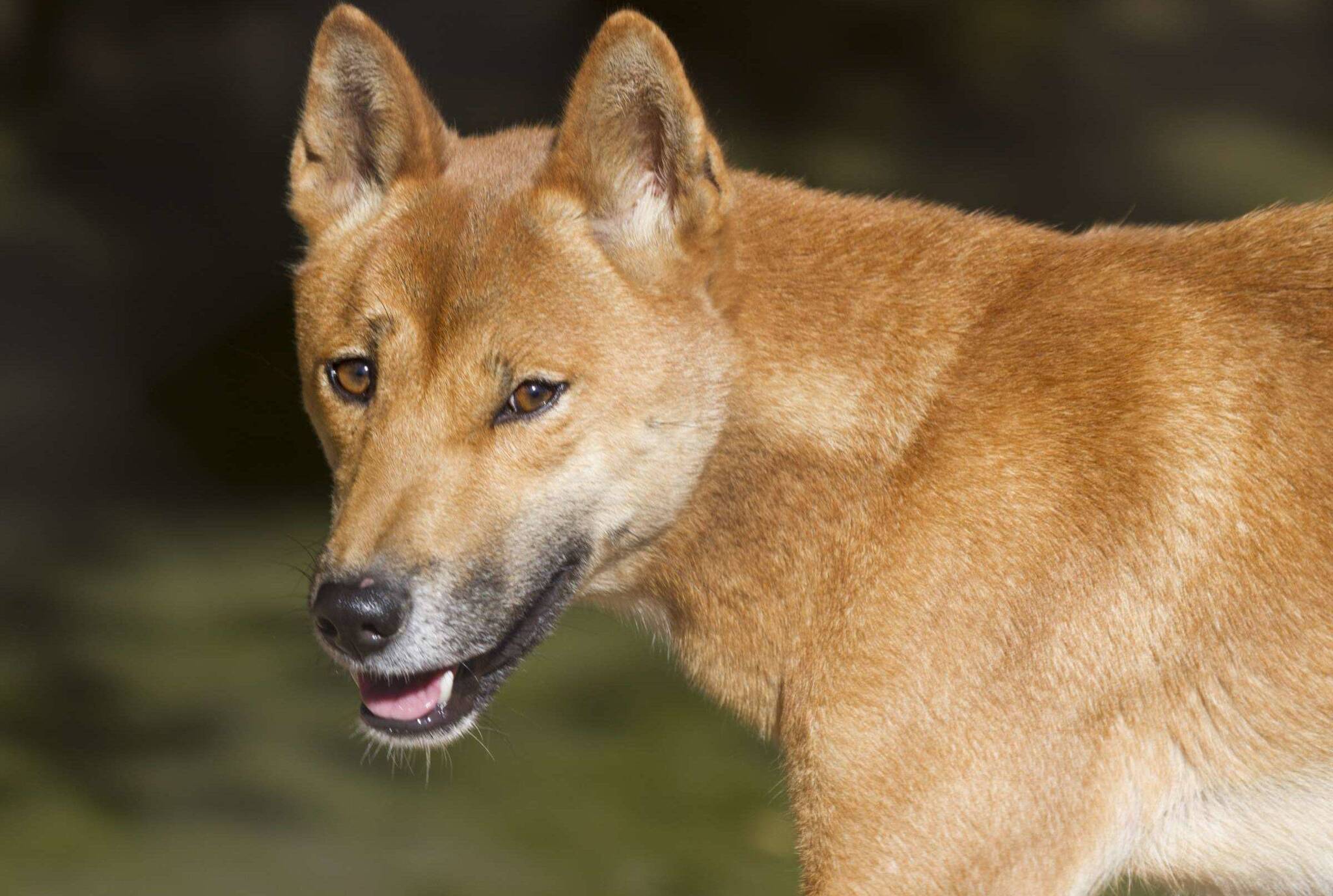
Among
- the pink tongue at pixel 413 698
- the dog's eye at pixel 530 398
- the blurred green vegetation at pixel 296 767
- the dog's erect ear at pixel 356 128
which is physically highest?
the dog's erect ear at pixel 356 128

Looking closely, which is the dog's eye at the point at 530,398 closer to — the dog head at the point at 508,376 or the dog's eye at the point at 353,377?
→ the dog head at the point at 508,376

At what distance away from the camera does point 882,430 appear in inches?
121

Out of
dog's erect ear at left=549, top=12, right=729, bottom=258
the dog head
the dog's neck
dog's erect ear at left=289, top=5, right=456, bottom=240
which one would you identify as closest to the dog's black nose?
the dog head

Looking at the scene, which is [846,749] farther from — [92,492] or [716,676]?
[92,492]

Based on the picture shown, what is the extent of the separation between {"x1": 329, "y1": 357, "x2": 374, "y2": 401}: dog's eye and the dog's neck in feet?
2.31

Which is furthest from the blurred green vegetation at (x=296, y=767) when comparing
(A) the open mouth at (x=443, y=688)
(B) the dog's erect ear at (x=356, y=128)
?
(A) the open mouth at (x=443, y=688)

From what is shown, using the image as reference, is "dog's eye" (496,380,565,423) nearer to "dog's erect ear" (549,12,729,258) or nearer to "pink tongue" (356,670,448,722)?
"dog's erect ear" (549,12,729,258)

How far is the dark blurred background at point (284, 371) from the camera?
5.95 metres

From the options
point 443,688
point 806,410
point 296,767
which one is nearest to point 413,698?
point 443,688

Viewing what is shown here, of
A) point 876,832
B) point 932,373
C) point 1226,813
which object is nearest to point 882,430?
point 932,373

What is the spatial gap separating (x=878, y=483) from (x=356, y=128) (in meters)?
1.40

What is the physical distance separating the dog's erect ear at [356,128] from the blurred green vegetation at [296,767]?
8.04 ft

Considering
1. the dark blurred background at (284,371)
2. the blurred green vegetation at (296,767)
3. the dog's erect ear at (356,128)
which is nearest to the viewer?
the dog's erect ear at (356,128)

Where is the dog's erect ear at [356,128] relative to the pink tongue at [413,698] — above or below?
above
